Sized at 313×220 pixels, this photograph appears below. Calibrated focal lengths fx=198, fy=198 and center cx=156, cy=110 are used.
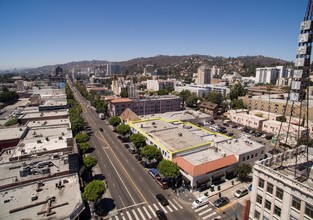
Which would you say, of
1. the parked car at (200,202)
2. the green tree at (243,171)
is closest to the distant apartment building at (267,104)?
the green tree at (243,171)

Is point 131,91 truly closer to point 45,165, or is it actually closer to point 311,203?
point 45,165

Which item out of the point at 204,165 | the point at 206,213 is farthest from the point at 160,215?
the point at 204,165

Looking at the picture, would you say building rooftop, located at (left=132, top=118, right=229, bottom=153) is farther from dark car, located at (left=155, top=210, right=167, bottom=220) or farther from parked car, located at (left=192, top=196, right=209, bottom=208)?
dark car, located at (left=155, top=210, right=167, bottom=220)

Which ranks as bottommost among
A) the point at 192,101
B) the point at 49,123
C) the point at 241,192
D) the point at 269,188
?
the point at 241,192

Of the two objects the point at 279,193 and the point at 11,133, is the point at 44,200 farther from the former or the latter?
the point at 11,133

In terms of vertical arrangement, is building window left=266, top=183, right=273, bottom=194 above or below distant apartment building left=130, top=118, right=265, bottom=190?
above

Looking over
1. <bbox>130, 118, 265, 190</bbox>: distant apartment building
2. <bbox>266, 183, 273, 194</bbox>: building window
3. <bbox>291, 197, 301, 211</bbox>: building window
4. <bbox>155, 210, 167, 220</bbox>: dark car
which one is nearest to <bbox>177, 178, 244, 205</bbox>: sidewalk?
<bbox>130, 118, 265, 190</bbox>: distant apartment building

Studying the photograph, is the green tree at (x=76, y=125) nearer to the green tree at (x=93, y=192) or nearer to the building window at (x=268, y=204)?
the green tree at (x=93, y=192)
